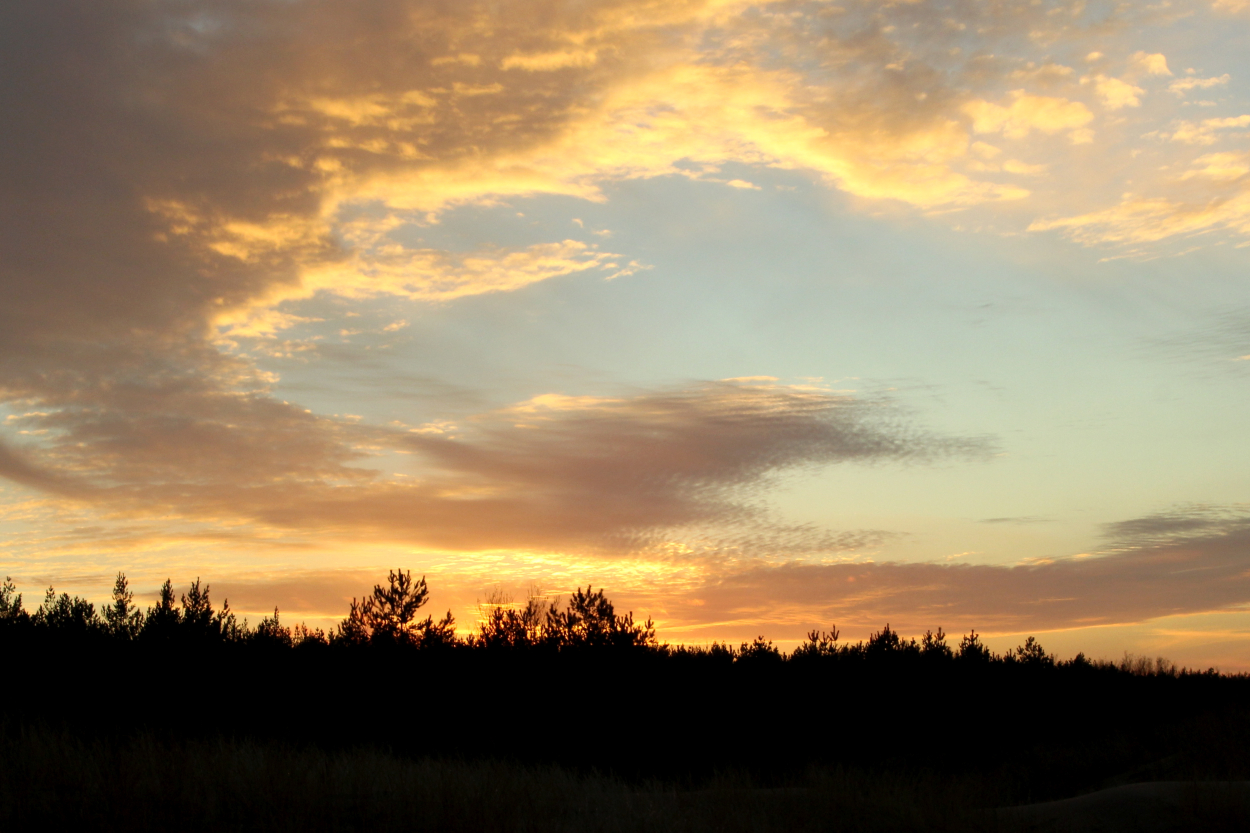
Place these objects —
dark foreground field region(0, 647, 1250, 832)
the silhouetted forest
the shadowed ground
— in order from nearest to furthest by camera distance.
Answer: the shadowed ground → dark foreground field region(0, 647, 1250, 832) → the silhouetted forest

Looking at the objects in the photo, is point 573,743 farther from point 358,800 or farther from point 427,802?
point 358,800

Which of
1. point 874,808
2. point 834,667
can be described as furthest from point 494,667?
point 874,808

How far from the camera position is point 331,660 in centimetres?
2058


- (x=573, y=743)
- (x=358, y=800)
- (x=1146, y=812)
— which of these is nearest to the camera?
(x=1146, y=812)

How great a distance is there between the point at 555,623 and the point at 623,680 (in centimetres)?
534

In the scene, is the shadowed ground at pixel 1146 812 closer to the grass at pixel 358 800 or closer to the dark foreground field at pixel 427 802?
the dark foreground field at pixel 427 802

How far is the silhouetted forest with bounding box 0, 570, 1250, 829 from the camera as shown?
55.4 ft

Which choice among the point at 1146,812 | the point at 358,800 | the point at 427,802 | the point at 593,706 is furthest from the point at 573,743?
the point at 1146,812

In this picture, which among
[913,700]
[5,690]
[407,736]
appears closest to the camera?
[5,690]

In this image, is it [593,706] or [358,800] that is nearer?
[358,800]

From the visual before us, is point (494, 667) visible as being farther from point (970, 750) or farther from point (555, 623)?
point (970, 750)

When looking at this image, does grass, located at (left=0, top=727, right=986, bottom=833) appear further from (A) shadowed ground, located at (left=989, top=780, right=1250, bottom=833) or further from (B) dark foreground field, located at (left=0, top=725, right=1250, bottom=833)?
(A) shadowed ground, located at (left=989, top=780, right=1250, bottom=833)

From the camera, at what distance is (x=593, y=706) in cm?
2069

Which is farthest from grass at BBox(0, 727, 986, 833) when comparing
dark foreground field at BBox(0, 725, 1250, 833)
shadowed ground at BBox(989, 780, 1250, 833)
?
shadowed ground at BBox(989, 780, 1250, 833)
